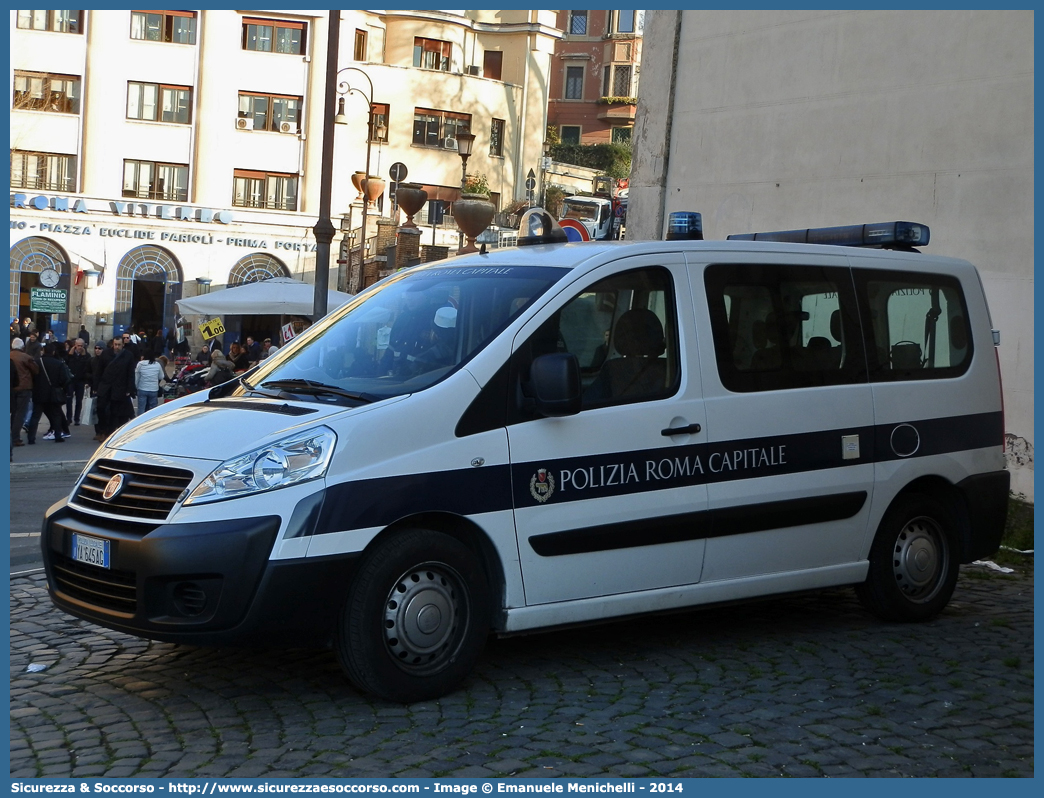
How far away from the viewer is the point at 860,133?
13.1m

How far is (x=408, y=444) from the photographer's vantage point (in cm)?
532

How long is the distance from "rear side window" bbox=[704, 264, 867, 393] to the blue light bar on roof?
2.49 ft

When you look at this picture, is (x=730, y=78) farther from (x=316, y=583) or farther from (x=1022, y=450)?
(x=316, y=583)

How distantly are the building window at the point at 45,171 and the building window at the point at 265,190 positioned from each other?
622 cm

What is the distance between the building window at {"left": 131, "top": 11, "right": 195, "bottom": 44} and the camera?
166 feet

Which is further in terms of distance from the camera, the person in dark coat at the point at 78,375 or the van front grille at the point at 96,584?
the person in dark coat at the point at 78,375

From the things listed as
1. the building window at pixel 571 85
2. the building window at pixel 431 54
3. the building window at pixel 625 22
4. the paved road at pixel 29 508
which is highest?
the building window at pixel 625 22

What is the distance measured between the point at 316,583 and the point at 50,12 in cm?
5056

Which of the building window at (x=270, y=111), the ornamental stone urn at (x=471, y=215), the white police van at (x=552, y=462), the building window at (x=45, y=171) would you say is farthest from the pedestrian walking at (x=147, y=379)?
the building window at (x=270, y=111)

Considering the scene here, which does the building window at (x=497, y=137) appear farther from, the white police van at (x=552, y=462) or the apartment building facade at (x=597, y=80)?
the white police van at (x=552, y=462)

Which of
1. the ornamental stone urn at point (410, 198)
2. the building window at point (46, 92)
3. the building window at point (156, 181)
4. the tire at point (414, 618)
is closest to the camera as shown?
the tire at point (414, 618)

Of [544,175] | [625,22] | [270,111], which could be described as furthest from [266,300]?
[625,22]

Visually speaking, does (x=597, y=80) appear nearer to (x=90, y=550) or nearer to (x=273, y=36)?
(x=273, y=36)

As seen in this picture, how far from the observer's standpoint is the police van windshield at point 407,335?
18.6 feet
